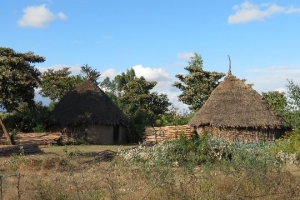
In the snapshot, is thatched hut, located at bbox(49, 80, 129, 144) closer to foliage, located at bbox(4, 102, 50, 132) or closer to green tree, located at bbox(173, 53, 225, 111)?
foliage, located at bbox(4, 102, 50, 132)

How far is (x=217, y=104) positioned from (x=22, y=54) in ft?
37.1

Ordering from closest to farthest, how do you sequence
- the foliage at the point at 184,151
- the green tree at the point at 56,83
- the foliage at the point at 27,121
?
the foliage at the point at 184,151 → the foliage at the point at 27,121 → the green tree at the point at 56,83

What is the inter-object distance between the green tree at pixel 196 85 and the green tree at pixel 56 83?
860 centimetres

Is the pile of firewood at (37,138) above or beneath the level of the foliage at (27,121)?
beneath

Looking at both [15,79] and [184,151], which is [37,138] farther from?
[184,151]

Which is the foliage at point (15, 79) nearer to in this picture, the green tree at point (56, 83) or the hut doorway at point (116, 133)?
the hut doorway at point (116, 133)

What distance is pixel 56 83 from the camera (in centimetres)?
3769

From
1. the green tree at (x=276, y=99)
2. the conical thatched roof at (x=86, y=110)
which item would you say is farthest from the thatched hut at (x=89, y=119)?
the green tree at (x=276, y=99)

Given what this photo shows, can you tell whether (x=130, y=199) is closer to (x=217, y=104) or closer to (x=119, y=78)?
(x=217, y=104)

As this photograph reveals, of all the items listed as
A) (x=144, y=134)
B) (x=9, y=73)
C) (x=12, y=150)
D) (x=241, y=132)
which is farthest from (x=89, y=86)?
(x=12, y=150)

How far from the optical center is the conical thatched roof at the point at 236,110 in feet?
83.4

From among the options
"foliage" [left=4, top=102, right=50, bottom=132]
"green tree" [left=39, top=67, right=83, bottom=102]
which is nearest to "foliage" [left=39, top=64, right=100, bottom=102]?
"green tree" [left=39, top=67, right=83, bottom=102]

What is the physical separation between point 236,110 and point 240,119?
70 cm

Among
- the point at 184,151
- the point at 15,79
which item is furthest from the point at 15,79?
the point at 184,151
